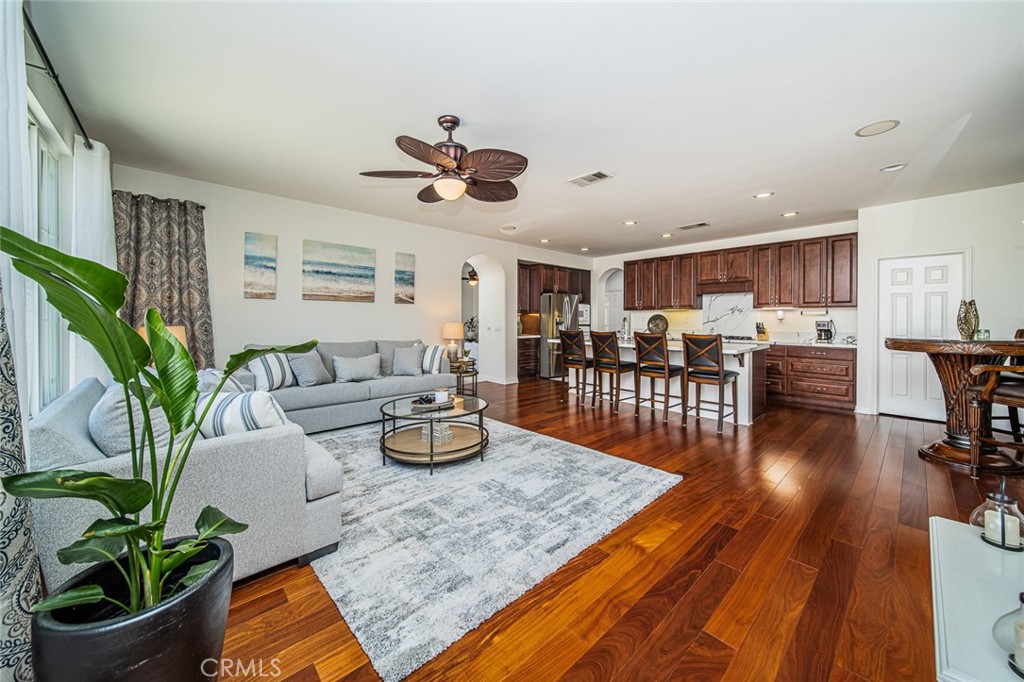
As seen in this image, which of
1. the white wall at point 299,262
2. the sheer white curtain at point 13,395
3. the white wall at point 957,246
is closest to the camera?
the sheer white curtain at point 13,395

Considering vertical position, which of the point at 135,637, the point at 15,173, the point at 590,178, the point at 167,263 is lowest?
the point at 135,637

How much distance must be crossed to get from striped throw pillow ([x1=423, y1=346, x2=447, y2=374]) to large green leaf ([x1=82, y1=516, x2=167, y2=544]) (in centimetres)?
402

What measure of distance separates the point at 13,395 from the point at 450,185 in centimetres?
225

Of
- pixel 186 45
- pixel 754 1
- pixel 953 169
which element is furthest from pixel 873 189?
pixel 186 45

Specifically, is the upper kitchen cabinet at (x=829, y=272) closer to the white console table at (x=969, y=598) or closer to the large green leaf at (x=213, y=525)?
the white console table at (x=969, y=598)

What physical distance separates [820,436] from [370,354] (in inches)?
200

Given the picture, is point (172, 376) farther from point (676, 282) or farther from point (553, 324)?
point (676, 282)

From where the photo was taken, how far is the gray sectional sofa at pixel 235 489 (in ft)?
4.33

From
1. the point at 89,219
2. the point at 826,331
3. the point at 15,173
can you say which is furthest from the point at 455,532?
the point at 826,331

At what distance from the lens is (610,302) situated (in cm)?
879

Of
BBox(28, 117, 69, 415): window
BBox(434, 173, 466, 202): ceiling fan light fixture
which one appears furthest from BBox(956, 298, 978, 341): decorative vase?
BBox(28, 117, 69, 415): window

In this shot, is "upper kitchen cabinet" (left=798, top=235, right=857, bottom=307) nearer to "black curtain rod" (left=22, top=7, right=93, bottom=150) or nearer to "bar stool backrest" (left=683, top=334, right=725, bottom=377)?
"bar stool backrest" (left=683, top=334, right=725, bottom=377)

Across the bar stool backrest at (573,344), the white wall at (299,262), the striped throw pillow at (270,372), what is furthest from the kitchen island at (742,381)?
the striped throw pillow at (270,372)

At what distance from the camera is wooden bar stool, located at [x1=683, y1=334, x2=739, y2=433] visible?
4023 millimetres
